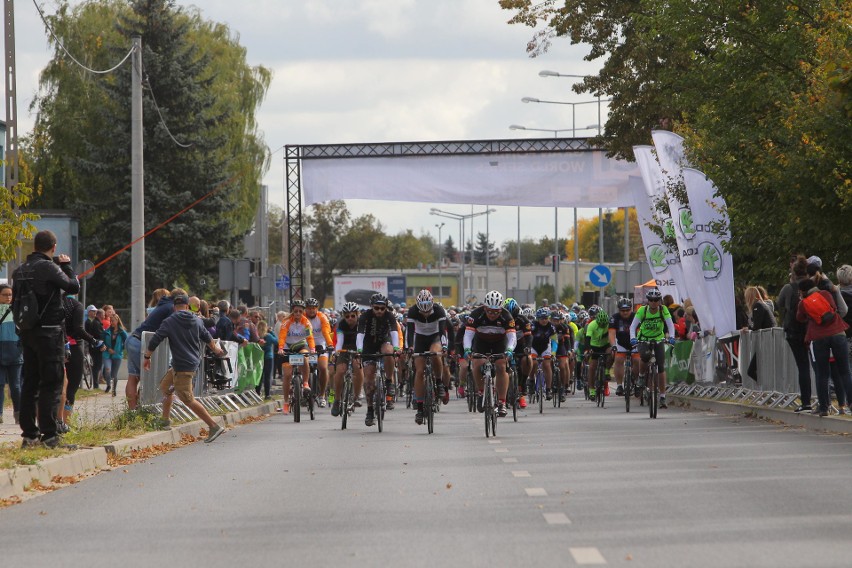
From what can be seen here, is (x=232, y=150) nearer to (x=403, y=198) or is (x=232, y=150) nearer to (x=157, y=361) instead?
(x=403, y=198)

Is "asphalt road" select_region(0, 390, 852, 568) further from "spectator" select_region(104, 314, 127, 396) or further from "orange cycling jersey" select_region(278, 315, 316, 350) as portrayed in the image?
"spectator" select_region(104, 314, 127, 396)

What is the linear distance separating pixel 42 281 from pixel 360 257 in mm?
105304

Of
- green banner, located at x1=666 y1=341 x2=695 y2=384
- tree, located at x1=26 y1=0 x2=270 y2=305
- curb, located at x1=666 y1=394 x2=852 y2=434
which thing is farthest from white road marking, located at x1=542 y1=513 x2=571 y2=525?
tree, located at x1=26 y1=0 x2=270 y2=305

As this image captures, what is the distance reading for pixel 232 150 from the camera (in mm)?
56812

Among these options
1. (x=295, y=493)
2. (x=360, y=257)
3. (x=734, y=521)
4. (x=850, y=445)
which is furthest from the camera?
(x=360, y=257)

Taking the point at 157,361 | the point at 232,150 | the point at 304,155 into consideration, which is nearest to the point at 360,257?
the point at 232,150

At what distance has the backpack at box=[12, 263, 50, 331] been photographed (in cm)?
1404

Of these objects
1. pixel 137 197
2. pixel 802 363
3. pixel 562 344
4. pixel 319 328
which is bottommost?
pixel 802 363

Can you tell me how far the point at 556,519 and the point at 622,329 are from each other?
16.3 meters

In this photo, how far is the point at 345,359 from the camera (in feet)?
67.1

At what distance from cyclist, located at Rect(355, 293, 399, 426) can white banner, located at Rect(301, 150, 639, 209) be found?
20.4 metres

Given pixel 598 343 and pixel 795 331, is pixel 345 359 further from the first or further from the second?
pixel 598 343

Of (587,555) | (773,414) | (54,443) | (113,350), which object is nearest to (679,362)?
(773,414)

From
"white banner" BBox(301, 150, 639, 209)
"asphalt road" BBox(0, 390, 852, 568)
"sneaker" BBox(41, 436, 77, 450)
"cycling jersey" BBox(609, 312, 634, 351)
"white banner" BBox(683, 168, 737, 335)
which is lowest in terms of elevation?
"asphalt road" BBox(0, 390, 852, 568)
